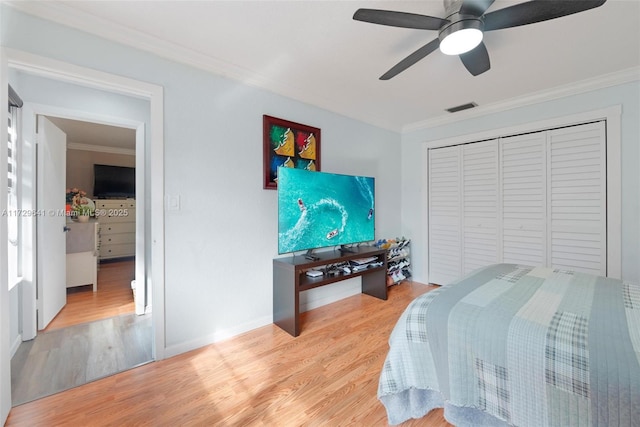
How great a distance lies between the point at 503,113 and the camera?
3.11 metres

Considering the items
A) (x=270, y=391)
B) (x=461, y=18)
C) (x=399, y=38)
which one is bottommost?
(x=270, y=391)

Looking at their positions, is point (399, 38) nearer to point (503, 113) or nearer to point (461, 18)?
point (461, 18)

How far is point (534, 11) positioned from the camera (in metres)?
1.29

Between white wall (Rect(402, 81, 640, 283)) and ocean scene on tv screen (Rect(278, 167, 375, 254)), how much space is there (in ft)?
3.35

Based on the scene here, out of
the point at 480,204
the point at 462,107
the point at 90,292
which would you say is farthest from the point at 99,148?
the point at 480,204

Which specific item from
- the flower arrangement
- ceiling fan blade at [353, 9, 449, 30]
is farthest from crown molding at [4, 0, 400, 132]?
the flower arrangement

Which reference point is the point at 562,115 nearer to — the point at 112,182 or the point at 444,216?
the point at 444,216

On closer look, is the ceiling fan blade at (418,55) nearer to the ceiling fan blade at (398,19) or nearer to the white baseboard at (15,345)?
the ceiling fan blade at (398,19)

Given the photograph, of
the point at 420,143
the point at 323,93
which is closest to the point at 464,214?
the point at 420,143

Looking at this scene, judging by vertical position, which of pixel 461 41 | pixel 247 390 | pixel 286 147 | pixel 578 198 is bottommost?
pixel 247 390

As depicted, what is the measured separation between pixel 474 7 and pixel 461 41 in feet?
0.55

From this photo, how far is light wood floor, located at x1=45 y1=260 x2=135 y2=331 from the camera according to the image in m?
2.62

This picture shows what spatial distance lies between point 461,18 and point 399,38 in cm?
56

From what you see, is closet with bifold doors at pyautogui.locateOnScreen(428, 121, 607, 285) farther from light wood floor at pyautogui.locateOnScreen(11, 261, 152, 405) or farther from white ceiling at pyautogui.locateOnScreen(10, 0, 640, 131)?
light wood floor at pyautogui.locateOnScreen(11, 261, 152, 405)
